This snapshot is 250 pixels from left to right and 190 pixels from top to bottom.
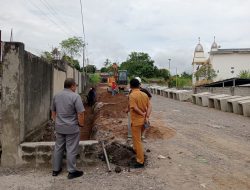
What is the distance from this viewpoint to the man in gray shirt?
247 inches

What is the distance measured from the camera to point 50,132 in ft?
34.5

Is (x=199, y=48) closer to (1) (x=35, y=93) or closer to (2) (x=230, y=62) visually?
(2) (x=230, y=62)

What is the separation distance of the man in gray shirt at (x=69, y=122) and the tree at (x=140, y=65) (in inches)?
3418

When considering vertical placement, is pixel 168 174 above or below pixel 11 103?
below

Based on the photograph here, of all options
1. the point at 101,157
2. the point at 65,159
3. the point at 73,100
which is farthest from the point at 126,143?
the point at 73,100

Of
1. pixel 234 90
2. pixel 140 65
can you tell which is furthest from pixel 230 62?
pixel 234 90

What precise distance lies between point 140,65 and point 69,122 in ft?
295

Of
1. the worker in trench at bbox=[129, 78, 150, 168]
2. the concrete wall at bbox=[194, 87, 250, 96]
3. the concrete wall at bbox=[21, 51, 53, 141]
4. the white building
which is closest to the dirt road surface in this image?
the worker in trench at bbox=[129, 78, 150, 168]

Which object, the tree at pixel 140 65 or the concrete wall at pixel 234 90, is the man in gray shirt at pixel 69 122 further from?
the tree at pixel 140 65

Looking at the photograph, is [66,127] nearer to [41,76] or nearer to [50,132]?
[41,76]

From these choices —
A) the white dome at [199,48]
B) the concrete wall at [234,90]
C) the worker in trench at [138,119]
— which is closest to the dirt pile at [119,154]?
the worker in trench at [138,119]

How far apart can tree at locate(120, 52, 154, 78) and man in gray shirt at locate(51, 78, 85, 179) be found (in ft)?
285

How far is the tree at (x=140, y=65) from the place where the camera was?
95.1 m

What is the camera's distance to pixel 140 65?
9575cm
